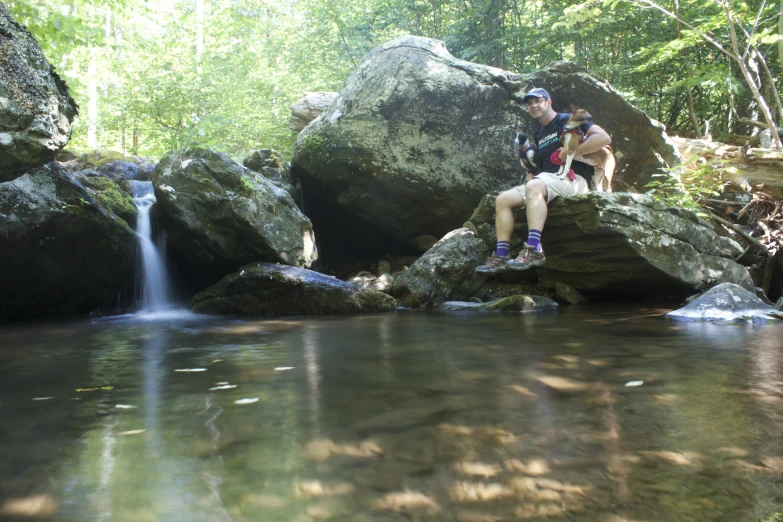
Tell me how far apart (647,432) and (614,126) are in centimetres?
910

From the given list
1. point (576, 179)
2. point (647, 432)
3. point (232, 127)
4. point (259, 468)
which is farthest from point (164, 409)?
point (232, 127)

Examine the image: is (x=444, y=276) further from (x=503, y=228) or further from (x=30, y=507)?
(x=30, y=507)

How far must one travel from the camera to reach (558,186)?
7.12 metres

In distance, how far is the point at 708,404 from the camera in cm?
244

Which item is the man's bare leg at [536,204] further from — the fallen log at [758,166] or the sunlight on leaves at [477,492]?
the sunlight on leaves at [477,492]

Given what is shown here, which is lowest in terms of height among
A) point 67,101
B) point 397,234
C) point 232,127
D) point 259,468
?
point 259,468

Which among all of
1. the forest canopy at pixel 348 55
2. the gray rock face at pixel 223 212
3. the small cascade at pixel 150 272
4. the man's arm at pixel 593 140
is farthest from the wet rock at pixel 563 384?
the small cascade at pixel 150 272

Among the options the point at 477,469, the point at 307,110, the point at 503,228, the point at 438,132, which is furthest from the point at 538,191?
the point at 307,110

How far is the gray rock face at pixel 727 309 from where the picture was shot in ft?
18.1

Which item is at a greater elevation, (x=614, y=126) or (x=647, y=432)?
(x=614, y=126)

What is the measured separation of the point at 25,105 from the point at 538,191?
5359mm

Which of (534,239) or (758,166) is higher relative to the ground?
(758,166)

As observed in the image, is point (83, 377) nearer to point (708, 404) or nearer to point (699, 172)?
point (708, 404)

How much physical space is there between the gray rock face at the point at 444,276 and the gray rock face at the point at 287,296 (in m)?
0.40
